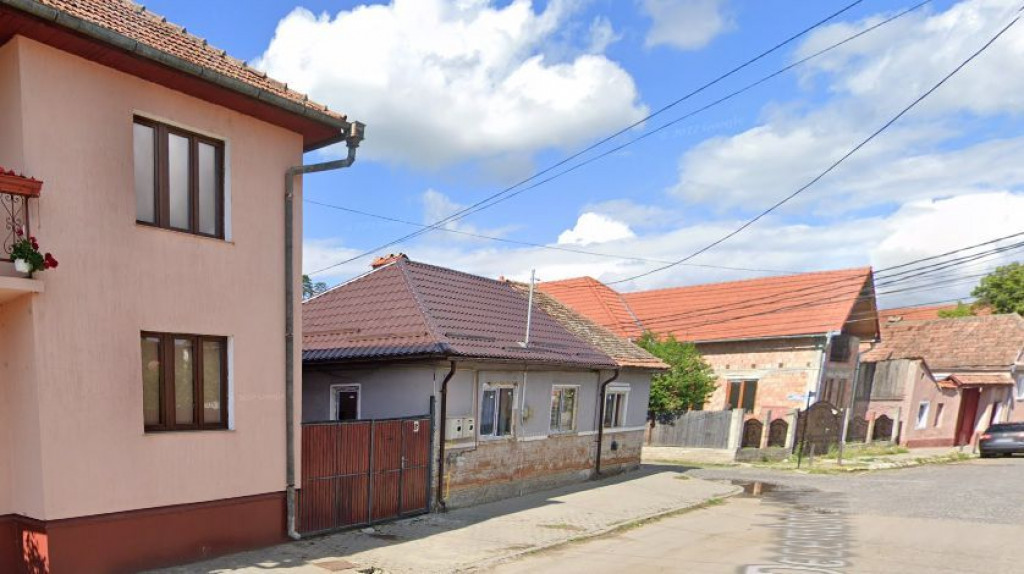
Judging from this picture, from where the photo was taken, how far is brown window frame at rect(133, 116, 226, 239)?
24.6 feet

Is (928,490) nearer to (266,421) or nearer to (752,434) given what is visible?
(752,434)

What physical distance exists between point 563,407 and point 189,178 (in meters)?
9.58

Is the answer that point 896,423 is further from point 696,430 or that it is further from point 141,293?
point 141,293

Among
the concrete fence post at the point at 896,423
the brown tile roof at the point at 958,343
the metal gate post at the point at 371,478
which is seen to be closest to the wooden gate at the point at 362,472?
the metal gate post at the point at 371,478

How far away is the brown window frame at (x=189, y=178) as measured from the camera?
7.50 meters

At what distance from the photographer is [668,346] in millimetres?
22688

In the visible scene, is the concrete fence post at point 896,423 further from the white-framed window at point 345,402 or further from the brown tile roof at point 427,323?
the white-framed window at point 345,402

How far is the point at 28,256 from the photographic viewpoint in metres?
6.09

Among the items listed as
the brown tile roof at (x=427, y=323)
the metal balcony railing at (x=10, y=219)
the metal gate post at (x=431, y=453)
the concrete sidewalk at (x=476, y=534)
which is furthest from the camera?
the brown tile roof at (x=427, y=323)

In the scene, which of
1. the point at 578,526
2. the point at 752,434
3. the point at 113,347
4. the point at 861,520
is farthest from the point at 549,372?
the point at 752,434

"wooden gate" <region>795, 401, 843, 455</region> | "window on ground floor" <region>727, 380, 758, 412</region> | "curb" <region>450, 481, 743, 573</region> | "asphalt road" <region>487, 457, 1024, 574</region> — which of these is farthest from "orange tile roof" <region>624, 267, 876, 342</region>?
"curb" <region>450, 481, 743, 573</region>

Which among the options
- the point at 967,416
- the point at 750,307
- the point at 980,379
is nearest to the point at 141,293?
the point at 750,307

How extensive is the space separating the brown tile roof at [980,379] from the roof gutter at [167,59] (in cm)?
3160

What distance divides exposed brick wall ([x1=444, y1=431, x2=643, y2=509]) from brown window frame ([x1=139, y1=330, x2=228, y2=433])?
4.56 meters
